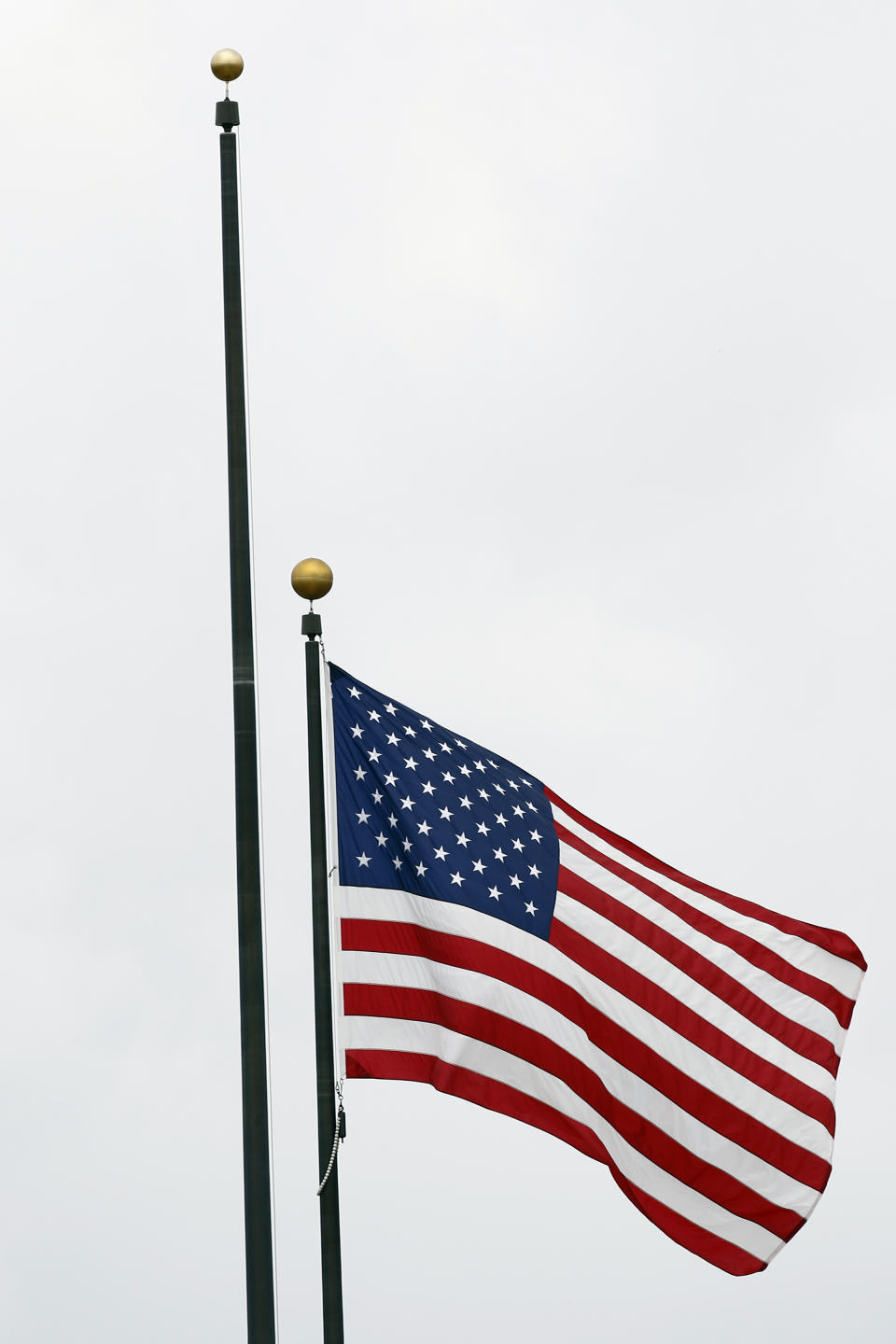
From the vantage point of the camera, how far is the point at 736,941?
49.2 ft

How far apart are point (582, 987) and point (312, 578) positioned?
3.72 metres

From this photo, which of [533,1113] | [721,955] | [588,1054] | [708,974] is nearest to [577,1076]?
[588,1054]

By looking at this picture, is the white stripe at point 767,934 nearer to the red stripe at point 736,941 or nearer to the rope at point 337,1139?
the red stripe at point 736,941

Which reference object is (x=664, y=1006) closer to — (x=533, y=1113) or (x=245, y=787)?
(x=533, y=1113)

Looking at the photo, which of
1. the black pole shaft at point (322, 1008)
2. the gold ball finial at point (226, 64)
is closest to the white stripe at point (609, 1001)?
the black pole shaft at point (322, 1008)

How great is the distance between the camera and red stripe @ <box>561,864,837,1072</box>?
14.6 metres

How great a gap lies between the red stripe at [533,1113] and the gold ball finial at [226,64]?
6.23m

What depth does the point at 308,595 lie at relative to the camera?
12883 mm

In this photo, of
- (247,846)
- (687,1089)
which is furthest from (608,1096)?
(247,846)

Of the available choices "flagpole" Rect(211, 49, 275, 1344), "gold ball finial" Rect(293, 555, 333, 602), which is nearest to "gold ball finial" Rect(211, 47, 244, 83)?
"flagpole" Rect(211, 49, 275, 1344)

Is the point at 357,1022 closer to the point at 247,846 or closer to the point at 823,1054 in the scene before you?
the point at 247,846

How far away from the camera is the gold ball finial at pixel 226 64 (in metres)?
11.8

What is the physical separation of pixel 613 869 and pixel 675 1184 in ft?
7.78

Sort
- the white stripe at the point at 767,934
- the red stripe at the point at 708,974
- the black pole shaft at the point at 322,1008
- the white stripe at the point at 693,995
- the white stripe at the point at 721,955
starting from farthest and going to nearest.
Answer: the white stripe at the point at 767,934, the white stripe at the point at 721,955, the red stripe at the point at 708,974, the white stripe at the point at 693,995, the black pole shaft at the point at 322,1008
